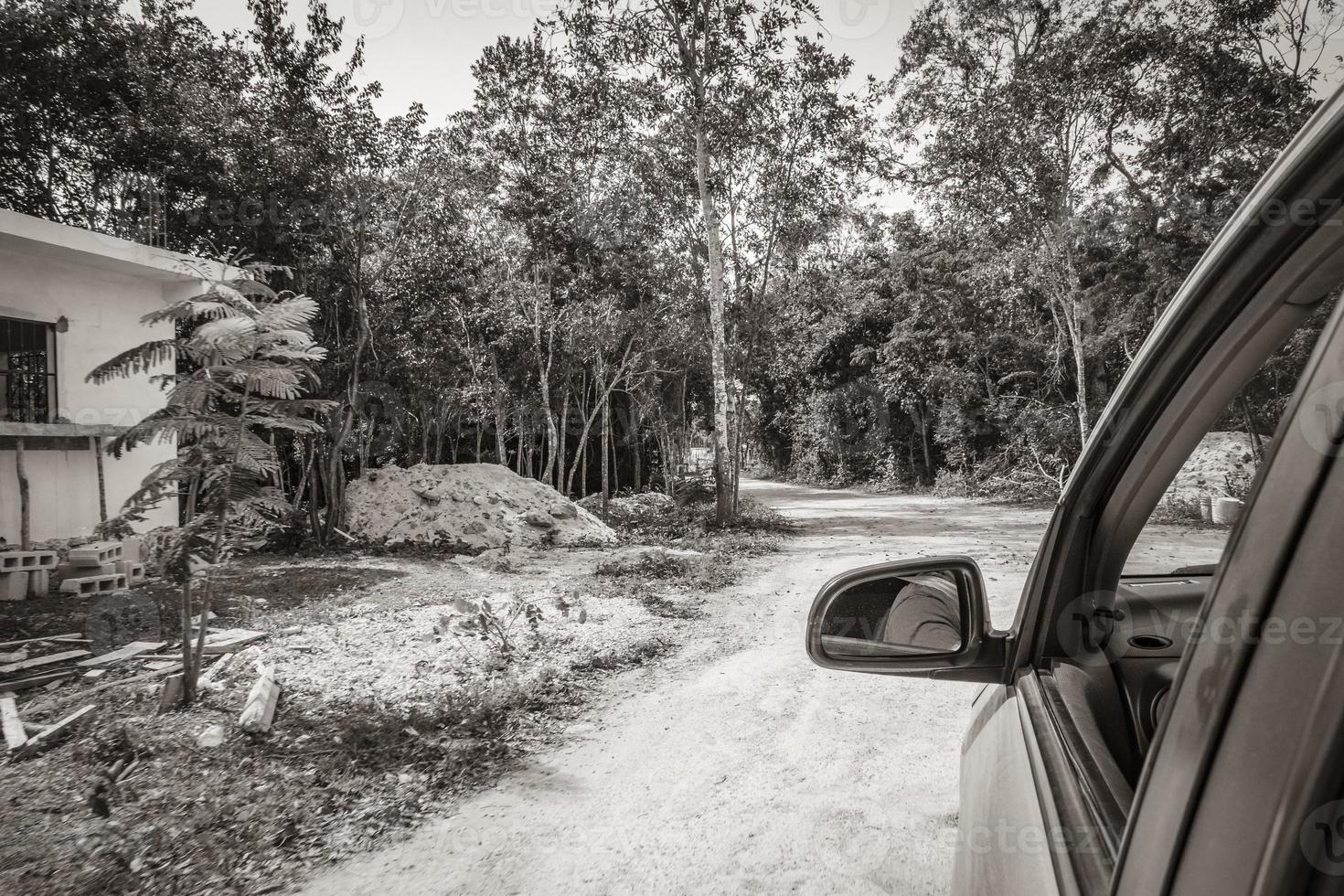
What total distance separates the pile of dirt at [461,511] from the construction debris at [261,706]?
7920 mm

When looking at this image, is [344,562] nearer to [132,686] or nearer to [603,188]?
[132,686]

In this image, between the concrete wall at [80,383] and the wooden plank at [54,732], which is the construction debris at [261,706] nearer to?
the wooden plank at [54,732]

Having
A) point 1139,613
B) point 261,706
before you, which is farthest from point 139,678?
point 1139,613

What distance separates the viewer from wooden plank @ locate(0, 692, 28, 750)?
13.1 ft

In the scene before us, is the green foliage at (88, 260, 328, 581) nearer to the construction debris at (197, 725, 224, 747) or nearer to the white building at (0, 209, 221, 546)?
the construction debris at (197, 725, 224, 747)

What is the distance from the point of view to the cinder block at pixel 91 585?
7.96 metres

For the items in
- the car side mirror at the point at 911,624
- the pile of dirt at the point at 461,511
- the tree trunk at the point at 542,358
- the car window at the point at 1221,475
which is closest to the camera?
the car window at the point at 1221,475

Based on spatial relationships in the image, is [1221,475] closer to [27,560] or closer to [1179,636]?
[1179,636]

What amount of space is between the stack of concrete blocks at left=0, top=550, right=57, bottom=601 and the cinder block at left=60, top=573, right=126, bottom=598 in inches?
9.3

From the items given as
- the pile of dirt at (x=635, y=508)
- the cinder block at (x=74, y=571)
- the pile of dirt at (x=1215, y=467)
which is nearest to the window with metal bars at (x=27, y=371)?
the cinder block at (x=74, y=571)

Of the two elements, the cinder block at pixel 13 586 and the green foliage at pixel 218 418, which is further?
the cinder block at pixel 13 586

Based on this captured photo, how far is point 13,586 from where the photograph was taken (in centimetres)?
772

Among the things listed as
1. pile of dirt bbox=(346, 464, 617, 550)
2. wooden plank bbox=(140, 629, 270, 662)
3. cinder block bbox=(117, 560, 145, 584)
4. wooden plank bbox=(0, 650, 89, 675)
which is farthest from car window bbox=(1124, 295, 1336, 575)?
pile of dirt bbox=(346, 464, 617, 550)

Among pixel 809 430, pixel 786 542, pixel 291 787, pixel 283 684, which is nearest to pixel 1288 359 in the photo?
pixel 291 787
